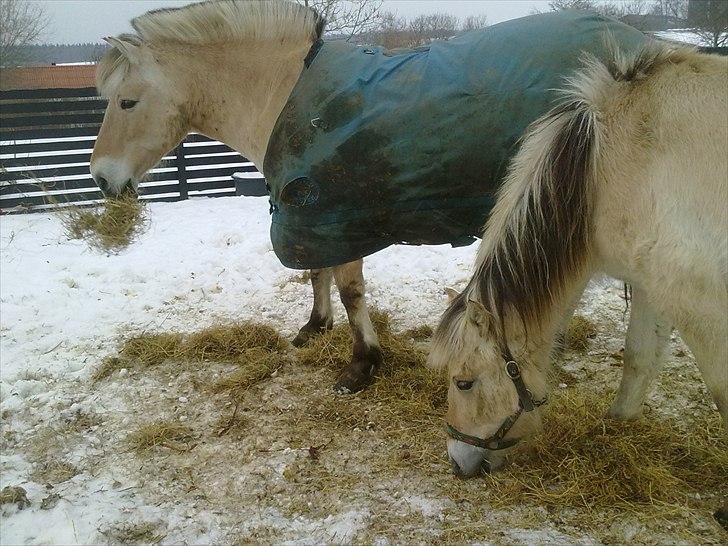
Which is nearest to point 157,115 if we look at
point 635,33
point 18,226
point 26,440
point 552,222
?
point 26,440

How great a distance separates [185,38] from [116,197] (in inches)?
40.2

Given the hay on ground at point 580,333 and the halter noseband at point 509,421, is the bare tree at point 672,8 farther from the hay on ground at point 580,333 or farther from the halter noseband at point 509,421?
the halter noseband at point 509,421

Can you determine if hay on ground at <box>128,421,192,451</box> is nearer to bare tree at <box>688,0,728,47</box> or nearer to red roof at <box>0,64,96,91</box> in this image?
bare tree at <box>688,0,728,47</box>

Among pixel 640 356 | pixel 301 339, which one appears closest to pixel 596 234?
pixel 640 356

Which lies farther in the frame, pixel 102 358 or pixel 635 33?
pixel 102 358

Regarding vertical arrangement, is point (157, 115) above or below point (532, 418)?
above

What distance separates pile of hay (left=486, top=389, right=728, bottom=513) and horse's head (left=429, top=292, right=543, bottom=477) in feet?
0.74

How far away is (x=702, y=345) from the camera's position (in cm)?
171

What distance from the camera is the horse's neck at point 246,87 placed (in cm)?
284

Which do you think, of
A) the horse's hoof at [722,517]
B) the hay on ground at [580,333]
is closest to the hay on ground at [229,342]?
the hay on ground at [580,333]

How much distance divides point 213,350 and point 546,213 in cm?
255

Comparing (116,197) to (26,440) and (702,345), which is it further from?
(702,345)

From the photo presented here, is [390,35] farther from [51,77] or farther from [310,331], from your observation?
[51,77]

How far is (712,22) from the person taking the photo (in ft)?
37.2
